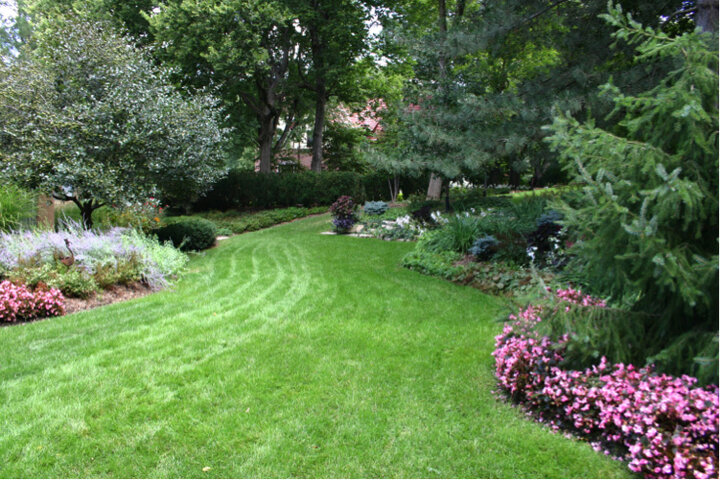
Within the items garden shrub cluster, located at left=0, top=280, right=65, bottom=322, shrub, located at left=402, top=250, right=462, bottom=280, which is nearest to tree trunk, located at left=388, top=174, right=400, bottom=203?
shrub, located at left=402, top=250, right=462, bottom=280

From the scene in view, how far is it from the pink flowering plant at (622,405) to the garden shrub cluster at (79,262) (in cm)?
521

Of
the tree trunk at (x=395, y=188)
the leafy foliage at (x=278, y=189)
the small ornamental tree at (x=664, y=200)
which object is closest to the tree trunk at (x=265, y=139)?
the leafy foliage at (x=278, y=189)

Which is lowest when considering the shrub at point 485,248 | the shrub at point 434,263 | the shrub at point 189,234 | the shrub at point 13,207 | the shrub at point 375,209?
the shrub at point 434,263

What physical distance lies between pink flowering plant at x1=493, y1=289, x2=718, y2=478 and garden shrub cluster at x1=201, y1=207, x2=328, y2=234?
11291mm

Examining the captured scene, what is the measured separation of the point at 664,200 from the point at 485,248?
4.38m

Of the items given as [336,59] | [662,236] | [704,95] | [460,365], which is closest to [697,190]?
[662,236]

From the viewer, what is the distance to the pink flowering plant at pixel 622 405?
2234 mm

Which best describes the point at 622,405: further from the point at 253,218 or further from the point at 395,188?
the point at 395,188

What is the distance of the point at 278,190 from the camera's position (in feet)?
57.7

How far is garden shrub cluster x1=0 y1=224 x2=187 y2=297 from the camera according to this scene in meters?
5.70

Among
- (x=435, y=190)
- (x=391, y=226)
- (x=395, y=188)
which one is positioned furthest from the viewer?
(x=395, y=188)

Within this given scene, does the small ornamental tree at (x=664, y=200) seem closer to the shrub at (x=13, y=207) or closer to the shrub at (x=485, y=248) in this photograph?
the shrub at (x=485, y=248)

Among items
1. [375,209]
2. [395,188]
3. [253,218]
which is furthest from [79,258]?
[395,188]

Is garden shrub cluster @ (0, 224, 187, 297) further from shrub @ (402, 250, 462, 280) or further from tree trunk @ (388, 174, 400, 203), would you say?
tree trunk @ (388, 174, 400, 203)
